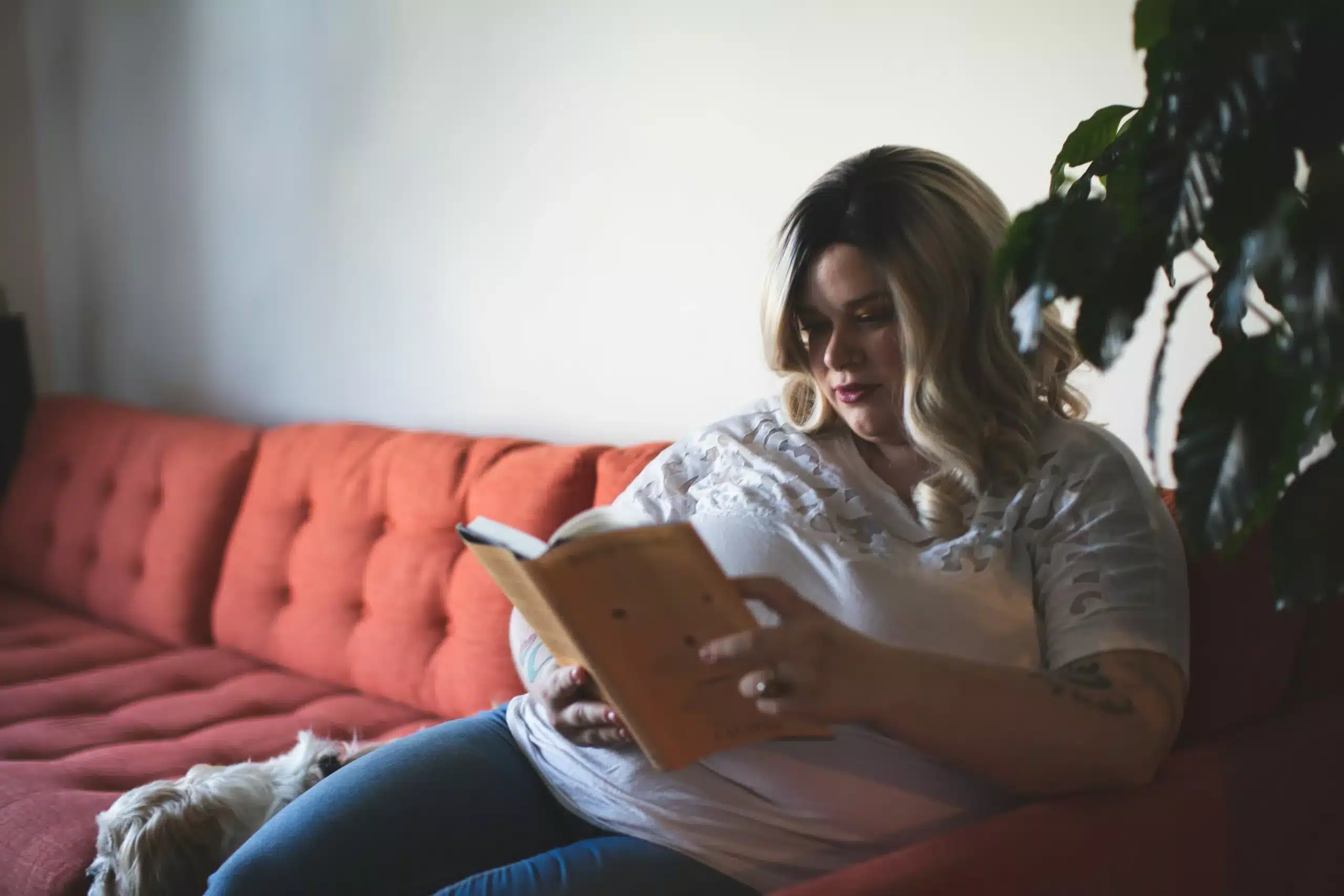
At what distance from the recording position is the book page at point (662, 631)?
838 mm

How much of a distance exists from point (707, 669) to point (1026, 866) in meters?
0.28

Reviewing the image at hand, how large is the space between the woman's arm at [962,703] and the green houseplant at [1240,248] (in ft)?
0.75

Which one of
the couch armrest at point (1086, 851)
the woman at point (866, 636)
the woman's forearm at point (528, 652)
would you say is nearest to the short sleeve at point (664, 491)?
the woman at point (866, 636)

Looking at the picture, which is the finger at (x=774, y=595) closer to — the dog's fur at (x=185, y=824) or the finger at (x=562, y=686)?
the finger at (x=562, y=686)

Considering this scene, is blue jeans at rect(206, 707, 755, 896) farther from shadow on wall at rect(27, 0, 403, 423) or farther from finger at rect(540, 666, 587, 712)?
shadow on wall at rect(27, 0, 403, 423)

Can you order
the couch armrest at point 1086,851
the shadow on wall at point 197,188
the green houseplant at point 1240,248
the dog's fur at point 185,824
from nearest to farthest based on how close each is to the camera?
1. the green houseplant at point 1240,248
2. the couch armrest at point 1086,851
3. the dog's fur at point 185,824
4. the shadow on wall at point 197,188

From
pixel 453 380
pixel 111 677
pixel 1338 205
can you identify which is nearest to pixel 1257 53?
pixel 1338 205

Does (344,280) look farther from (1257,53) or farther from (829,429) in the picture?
(1257,53)

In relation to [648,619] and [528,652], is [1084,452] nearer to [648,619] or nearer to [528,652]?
[648,619]

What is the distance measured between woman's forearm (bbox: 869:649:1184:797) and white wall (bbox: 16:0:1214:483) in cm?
58

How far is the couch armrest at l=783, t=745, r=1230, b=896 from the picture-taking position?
2.60 feet

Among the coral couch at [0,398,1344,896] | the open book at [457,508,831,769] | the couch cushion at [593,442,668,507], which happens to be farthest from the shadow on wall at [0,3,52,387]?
the open book at [457,508,831,769]

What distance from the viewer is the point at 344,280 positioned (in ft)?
8.21

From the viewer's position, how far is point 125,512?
7.91 feet
